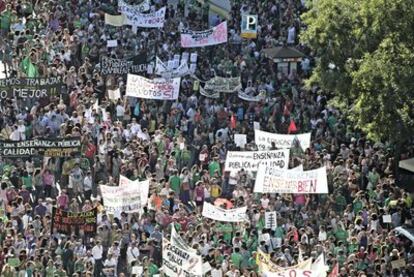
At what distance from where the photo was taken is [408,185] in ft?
124

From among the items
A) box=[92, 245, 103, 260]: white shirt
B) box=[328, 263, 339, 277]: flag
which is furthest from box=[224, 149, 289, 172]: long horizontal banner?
box=[328, 263, 339, 277]: flag

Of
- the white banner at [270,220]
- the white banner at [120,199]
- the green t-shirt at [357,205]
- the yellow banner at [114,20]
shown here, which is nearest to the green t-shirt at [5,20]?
the yellow banner at [114,20]

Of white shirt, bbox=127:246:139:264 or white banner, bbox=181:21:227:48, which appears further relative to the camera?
white banner, bbox=181:21:227:48

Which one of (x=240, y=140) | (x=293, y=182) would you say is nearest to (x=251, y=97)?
(x=240, y=140)

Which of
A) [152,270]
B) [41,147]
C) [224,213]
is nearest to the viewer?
[152,270]

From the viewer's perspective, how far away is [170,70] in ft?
143

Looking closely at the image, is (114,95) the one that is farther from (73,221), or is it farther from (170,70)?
(73,221)

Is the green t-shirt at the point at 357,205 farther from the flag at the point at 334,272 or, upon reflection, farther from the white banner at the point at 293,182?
the flag at the point at 334,272

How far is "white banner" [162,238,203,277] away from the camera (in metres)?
32.0

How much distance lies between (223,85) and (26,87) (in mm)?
5073

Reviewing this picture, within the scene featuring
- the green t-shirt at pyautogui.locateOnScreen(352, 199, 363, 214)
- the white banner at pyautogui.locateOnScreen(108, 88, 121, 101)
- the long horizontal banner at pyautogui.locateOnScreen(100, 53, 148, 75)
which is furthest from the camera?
the long horizontal banner at pyautogui.locateOnScreen(100, 53, 148, 75)

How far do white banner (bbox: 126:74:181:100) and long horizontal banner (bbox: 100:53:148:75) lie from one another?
1370 millimetres

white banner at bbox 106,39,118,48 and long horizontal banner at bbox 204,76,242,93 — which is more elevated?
white banner at bbox 106,39,118,48

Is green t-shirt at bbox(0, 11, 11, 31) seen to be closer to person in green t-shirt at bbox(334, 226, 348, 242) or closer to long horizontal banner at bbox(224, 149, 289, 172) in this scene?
long horizontal banner at bbox(224, 149, 289, 172)
